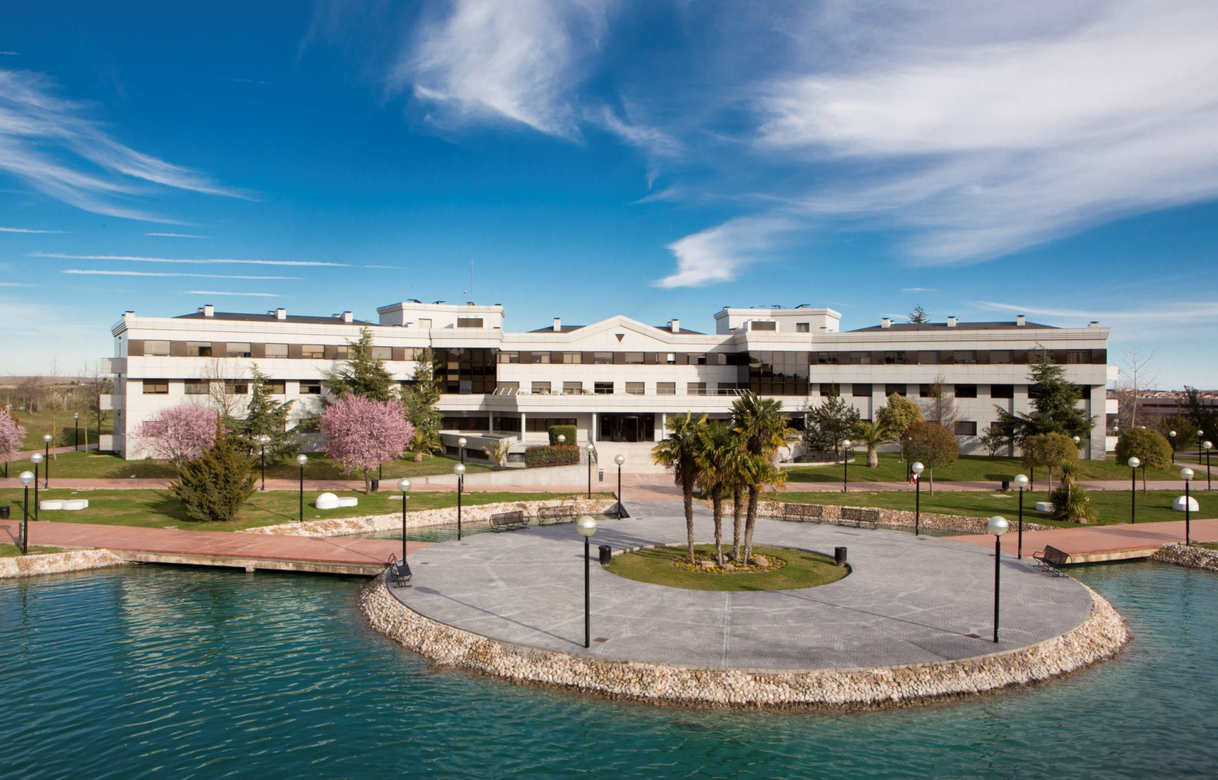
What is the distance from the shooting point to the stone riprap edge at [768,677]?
13.8 meters

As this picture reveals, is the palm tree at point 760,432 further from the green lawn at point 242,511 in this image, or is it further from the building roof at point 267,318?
the building roof at point 267,318

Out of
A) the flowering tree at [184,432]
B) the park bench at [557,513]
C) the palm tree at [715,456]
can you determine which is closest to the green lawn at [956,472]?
the park bench at [557,513]

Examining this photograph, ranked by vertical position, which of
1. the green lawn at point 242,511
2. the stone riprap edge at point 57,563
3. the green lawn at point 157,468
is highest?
the green lawn at point 157,468

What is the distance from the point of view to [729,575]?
2183 cm

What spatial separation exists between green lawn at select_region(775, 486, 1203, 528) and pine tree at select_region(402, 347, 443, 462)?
28.6 meters

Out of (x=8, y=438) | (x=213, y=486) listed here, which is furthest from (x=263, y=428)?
(x=213, y=486)

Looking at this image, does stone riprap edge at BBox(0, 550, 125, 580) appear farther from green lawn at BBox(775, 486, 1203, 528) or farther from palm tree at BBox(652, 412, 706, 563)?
green lawn at BBox(775, 486, 1203, 528)

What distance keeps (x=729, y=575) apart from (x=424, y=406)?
37.3m

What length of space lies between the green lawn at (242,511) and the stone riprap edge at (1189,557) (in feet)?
89.8

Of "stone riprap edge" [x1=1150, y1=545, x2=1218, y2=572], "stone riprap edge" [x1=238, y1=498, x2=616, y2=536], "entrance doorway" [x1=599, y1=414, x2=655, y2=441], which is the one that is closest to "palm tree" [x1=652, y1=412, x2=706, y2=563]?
"stone riprap edge" [x1=238, y1=498, x2=616, y2=536]

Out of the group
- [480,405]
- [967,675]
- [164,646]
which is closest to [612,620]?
[967,675]

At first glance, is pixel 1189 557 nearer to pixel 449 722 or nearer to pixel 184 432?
pixel 449 722

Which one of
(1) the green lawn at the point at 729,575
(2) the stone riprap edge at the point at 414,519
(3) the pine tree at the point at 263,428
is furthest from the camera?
(3) the pine tree at the point at 263,428

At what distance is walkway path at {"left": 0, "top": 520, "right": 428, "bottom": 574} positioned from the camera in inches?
946
